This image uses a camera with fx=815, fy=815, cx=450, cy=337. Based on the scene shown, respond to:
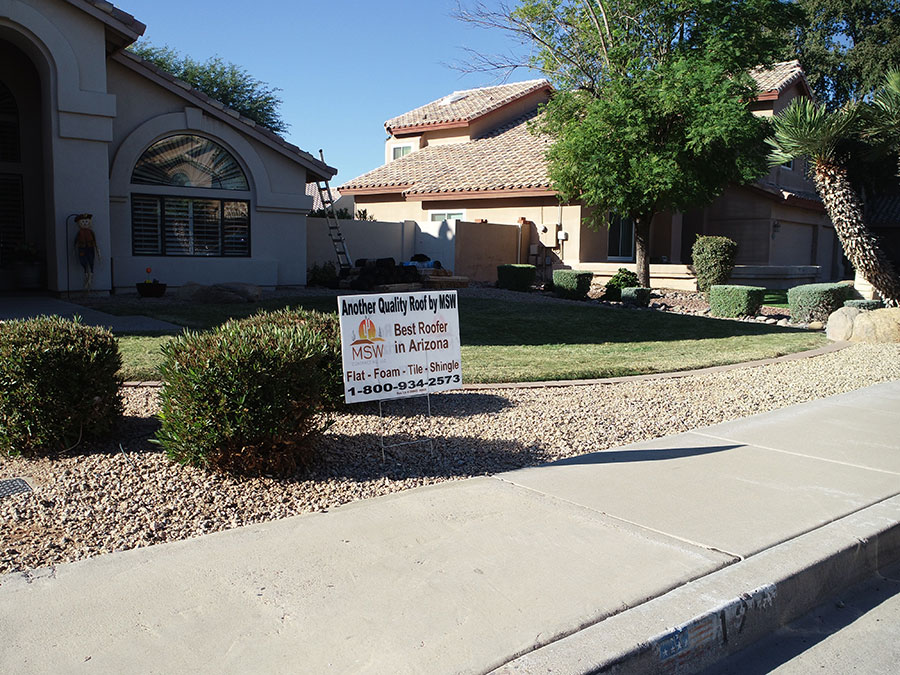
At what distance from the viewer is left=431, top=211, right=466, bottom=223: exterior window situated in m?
28.2

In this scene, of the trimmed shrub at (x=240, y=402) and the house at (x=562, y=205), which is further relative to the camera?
the house at (x=562, y=205)

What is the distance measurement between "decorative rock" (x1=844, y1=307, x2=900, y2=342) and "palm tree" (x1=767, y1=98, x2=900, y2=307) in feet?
5.24

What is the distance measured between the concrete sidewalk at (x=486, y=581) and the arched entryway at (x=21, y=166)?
656 inches

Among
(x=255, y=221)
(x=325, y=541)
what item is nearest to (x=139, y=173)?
(x=255, y=221)

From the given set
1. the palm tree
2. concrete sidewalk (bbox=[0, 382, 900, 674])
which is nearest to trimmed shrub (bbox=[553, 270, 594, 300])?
the palm tree

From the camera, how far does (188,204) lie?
1936cm

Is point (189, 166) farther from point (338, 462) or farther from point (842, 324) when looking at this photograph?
point (338, 462)

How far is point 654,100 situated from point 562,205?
5121 millimetres

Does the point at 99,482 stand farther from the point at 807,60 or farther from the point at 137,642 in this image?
the point at 807,60

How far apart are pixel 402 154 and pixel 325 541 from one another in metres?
31.8

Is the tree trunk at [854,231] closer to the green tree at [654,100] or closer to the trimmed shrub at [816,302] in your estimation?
the trimmed shrub at [816,302]

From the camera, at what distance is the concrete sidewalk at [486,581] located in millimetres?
3283

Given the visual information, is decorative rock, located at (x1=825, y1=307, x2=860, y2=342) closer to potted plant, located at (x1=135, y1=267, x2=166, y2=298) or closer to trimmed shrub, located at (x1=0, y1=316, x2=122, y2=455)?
trimmed shrub, located at (x1=0, y1=316, x2=122, y2=455)

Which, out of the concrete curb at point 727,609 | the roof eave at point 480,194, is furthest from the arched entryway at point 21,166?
the concrete curb at point 727,609
